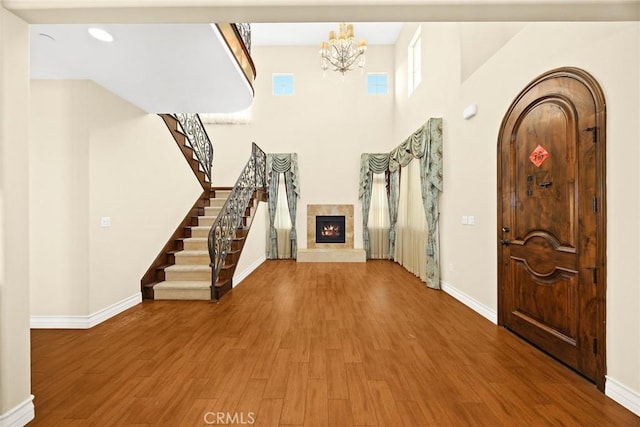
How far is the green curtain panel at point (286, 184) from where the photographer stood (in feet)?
26.2

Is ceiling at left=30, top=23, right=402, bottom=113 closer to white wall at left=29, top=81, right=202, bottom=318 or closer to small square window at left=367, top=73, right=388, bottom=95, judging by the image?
white wall at left=29, top=81, right=202, bottom=318

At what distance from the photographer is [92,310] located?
329 cm

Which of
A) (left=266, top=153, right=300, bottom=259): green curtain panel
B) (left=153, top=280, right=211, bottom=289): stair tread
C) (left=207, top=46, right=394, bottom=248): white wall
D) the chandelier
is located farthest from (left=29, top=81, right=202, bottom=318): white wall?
(left=207, top=46, right=394, bottom=248): white wall

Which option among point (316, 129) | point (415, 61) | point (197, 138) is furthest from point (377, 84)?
point (197, 138)

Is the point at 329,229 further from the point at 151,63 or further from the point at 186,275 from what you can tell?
the point at 151,63

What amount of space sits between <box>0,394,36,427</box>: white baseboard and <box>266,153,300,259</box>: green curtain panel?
6.18 m

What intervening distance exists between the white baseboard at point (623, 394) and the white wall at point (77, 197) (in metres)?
4.73

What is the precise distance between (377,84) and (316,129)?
2.20 metres

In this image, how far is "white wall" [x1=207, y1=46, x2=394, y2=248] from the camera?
821cm

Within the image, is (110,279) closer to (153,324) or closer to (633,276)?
(153,324)

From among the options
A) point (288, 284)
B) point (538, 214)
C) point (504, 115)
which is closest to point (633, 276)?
point (538, 214)

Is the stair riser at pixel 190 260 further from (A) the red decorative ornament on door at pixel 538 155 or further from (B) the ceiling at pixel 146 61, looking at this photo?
(A) the red decorative ornament on door at pixel 538 155

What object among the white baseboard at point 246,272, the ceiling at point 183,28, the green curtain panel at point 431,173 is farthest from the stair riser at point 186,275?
the green curtain panel at point 431,173

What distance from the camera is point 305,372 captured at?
2.28 m
